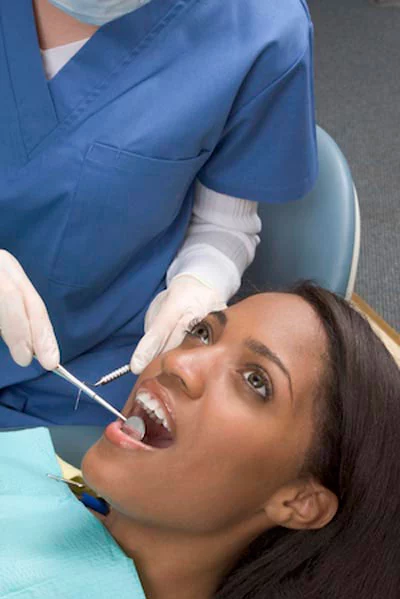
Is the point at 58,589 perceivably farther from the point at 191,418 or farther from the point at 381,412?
the point at 381,412

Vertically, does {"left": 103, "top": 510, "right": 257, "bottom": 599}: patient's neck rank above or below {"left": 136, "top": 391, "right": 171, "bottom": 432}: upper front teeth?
below

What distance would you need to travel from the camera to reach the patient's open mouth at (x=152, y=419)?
0.86m

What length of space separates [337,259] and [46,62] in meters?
0.52

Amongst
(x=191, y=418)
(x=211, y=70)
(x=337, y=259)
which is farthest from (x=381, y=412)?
(x=211, y=70)

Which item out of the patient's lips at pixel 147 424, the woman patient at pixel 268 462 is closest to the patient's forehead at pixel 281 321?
the woman patient at pixel 268 462

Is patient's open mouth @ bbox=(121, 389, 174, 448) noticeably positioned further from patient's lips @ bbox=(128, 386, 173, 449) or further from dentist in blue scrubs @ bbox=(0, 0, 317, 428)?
dentist in blue scrubs @ bbox=(0, 0, 317, 428)

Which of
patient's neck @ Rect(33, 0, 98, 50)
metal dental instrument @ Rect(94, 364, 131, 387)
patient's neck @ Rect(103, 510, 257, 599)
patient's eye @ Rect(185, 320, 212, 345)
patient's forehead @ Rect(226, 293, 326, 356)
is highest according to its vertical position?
patient's neck @ Rect(33, 0, 98, 50)

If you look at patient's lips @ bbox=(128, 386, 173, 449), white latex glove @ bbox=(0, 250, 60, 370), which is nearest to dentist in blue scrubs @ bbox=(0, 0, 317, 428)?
white latex glove @ bbox=(0, 250, 60, 370)

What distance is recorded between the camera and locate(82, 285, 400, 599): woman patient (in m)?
0.84

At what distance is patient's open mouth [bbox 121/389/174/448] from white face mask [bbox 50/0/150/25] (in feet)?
1.53

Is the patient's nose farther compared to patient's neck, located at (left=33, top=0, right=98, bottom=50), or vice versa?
patient's neck, located at (left=33, top=0, right=98, bottom=50)

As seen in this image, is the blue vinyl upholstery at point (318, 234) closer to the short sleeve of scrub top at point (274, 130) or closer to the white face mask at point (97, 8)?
the short sleeve of scrub top at point (274, 130)

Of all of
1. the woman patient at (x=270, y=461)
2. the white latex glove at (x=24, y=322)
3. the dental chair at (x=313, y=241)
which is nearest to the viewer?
the woman patient at (x=270, y=461)

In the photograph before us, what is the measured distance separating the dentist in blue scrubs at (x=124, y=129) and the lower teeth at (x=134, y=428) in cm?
13
